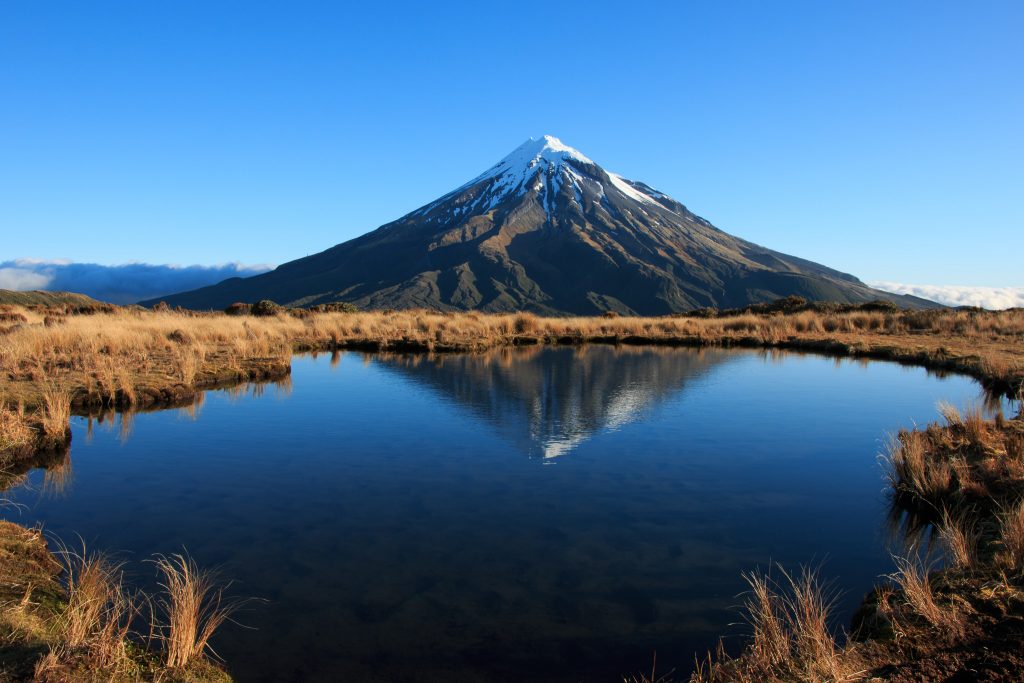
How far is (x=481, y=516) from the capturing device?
285 inches

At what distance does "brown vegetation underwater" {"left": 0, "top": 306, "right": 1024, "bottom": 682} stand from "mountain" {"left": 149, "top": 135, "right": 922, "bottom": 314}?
3909 inches

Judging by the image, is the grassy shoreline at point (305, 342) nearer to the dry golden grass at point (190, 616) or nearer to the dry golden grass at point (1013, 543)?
the dry golden grass at point (190, 616)

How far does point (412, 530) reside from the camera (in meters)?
6.80

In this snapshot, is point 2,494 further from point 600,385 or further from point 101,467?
point 600,385

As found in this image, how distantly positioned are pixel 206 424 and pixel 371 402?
3589mm

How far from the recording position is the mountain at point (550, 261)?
5344 inches

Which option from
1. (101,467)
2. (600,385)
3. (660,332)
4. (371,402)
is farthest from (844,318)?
(101,467)

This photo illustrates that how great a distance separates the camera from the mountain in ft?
445

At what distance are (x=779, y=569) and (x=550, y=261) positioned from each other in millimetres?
155723

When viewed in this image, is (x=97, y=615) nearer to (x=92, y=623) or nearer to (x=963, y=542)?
(x=92, y=623)

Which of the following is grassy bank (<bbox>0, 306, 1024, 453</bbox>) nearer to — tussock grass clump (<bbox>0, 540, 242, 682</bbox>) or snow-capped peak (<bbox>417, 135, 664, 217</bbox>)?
tussock grass clump (<bbox>0, 540, 242, 682</bbox>)

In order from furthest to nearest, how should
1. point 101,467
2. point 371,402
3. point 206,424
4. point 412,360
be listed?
point 412,360 → point 371,402 → point 206,424 → point 101,467

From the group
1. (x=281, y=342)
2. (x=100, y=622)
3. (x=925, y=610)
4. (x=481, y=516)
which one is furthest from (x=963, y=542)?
(x=281, y=342)

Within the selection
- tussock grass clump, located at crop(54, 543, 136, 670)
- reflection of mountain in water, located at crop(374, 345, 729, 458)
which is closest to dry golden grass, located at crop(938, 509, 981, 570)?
reflection of mountain in water, located at crop(374, 345, 729, 458)
